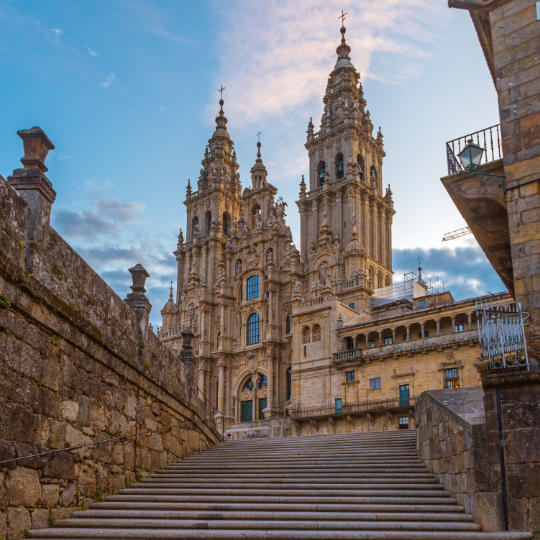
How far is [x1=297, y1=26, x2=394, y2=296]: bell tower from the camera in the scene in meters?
46.0

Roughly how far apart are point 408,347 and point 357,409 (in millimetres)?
4649

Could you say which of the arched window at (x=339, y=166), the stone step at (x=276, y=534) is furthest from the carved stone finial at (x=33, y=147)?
the arched window at (x=339, y=166)

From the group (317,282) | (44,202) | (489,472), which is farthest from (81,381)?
(317,282)

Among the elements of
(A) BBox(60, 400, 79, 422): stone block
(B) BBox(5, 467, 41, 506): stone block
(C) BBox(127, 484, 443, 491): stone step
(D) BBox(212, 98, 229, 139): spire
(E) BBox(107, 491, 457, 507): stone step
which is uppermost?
(D) BBox(212, 98, 229, 139): spire

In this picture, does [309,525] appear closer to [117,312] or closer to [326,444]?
A: [117,312]

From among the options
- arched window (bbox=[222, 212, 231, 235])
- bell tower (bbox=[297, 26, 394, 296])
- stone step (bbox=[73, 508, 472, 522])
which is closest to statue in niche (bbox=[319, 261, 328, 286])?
bell tower (bbox=[297, 26, 394, 296])

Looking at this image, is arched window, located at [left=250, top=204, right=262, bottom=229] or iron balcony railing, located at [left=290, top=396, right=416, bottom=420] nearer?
iron balcony railing, located at [left=290, top=396, right=416, bottom=420]

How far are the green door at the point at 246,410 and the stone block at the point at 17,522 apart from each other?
4006 centimetres

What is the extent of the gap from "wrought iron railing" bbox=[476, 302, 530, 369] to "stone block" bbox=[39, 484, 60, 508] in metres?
6.05

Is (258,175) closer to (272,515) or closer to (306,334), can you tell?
(306,334)

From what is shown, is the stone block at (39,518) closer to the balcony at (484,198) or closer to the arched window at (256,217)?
the balcony at (484,198)

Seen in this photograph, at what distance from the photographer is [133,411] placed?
1120 cm

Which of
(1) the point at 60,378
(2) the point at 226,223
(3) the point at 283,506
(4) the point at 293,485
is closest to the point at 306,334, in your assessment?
(2) the point at 226,223

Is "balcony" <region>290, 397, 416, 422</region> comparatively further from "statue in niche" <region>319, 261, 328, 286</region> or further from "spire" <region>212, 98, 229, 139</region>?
"spire" <region>212, 98, 229, 139</region>
